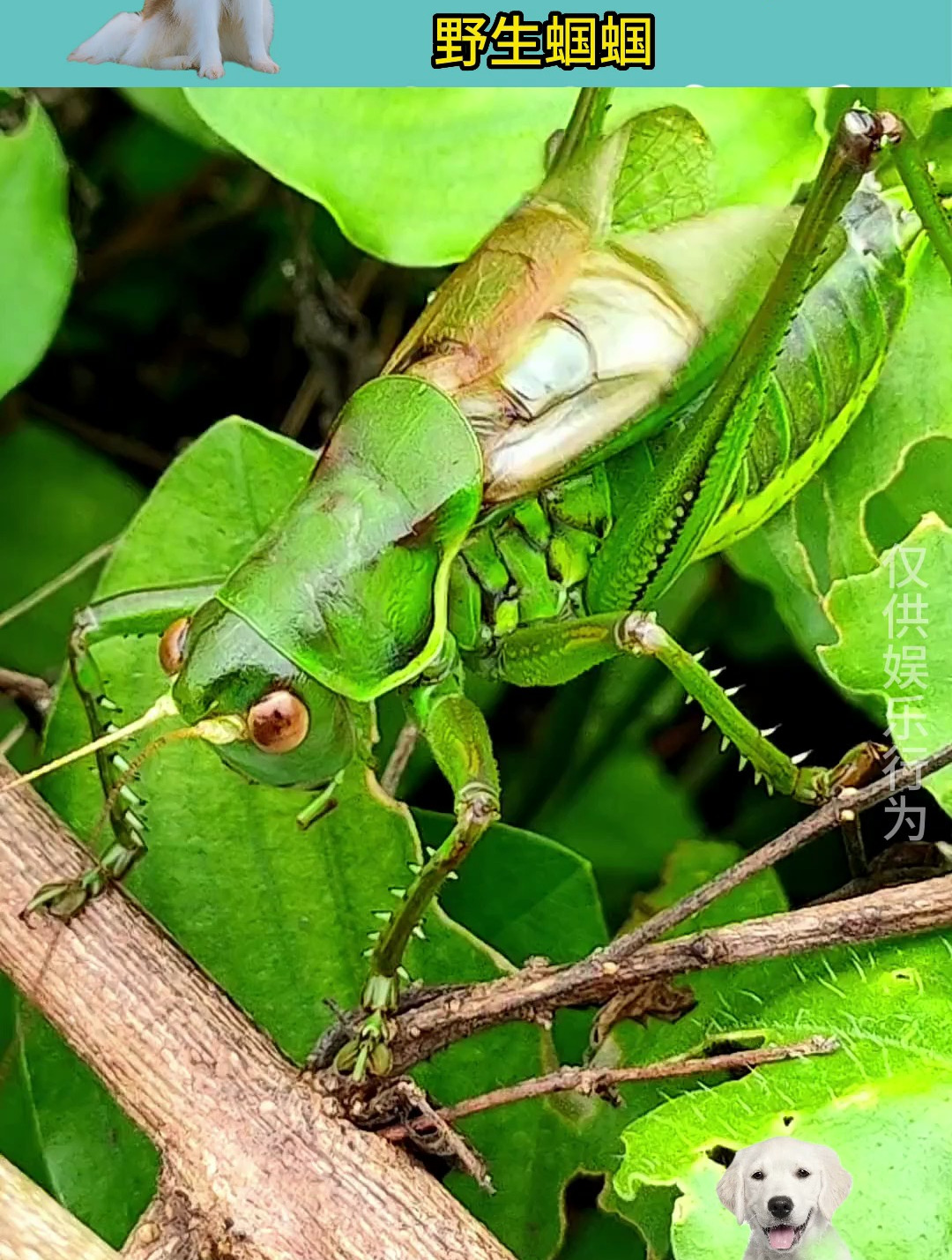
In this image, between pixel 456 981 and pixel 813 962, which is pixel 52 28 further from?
pixel 813 962

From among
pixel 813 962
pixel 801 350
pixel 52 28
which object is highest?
pixel 52 28

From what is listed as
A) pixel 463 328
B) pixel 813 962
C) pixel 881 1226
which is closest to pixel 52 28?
pixel 463 328

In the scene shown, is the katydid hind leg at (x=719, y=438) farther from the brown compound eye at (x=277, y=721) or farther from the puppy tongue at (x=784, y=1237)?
the puppy tongue at (x=784, y=1237)

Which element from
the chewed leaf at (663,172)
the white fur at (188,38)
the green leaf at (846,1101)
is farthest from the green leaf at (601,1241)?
the white fur at (188,38)

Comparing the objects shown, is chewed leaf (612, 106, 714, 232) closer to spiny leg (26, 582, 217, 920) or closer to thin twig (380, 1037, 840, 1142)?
spiny leg (26, 582, 217, 920)

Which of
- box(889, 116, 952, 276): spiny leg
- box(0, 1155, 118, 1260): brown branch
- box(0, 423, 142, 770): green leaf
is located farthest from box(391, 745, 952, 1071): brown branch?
box(0, 423, 142, 770): green leaf
